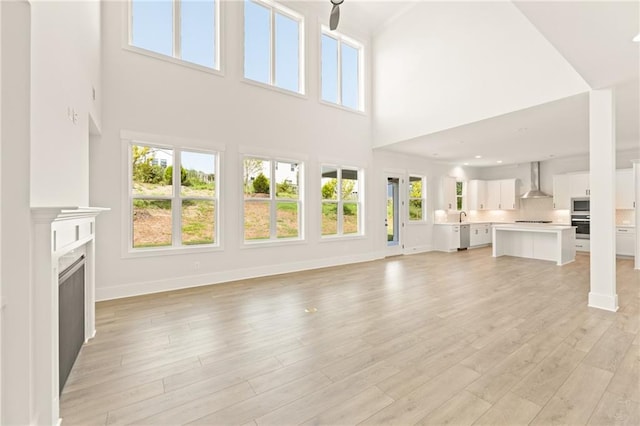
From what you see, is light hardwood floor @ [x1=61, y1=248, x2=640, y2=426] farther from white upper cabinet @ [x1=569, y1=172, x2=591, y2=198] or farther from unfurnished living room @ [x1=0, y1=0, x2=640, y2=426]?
white upper cabinet @ [x1=569, y1=172, x2=591, y2=198]

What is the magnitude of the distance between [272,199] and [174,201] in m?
1.79

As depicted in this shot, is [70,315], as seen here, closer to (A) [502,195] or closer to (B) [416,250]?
(B) [416,250]

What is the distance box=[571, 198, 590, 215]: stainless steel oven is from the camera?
820 cm

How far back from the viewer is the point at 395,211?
27.1ft

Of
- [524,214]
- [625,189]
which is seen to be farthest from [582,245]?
[524,214]

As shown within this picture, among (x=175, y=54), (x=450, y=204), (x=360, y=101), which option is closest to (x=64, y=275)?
(x=175, y=54)

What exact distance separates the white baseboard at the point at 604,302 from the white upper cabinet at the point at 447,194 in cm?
574

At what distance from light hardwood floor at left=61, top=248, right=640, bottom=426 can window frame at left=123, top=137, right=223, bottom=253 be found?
758mm

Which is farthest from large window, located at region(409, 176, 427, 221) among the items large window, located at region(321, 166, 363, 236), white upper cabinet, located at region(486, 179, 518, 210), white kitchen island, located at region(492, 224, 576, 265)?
white upper cabinet, located at region(486, 179, 518, 210)

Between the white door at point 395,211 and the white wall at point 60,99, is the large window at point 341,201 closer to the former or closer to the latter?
the white door at point 395,211

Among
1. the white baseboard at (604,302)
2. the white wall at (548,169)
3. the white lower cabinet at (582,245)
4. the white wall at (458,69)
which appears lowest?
the white baseboard at (604,302)

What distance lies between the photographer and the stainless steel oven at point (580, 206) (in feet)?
26.9

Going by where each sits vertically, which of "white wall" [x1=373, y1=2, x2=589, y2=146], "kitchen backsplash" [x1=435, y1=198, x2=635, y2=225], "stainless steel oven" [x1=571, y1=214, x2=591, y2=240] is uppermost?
"white wall" [x1=373, y1=2, x2=589, y2=146]

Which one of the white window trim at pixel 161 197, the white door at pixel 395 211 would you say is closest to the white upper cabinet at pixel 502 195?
the white door at pixel 395 211
